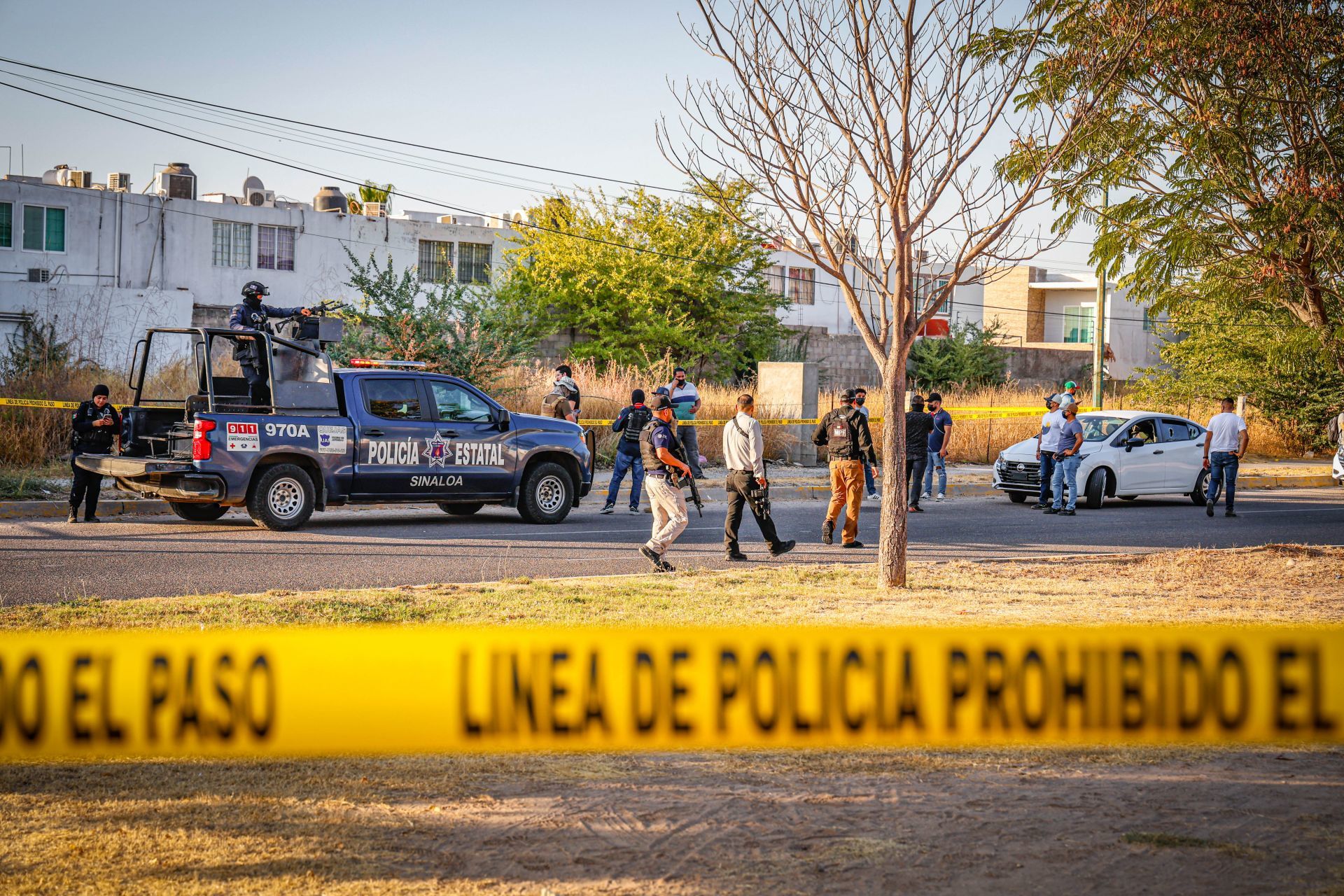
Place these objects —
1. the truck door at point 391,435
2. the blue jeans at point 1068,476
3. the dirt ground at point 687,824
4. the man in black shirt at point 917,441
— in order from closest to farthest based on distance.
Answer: the dirt ground at point 687,824 → the truck door at point 391,435 → the man in black shirt at point 917,441 → the blue jeans at point 1068,476

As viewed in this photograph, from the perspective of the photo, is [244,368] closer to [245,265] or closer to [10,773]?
[10,773]

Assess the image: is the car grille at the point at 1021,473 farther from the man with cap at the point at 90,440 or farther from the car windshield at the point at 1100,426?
the man with cap at the point at 90,440

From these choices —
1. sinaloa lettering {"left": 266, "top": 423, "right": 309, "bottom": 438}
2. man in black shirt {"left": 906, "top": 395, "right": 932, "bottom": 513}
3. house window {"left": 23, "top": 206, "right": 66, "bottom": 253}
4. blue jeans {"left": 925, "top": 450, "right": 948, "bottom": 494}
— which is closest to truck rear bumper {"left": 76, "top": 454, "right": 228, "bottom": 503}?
sinaloa lettering {"left": 266, "top": 423, "right": 309, "bottom": 438}

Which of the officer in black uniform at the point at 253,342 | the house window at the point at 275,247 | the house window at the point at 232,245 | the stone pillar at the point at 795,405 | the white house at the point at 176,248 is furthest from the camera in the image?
the house window at the point at 275,247

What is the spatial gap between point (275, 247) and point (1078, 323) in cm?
4255

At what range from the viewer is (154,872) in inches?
161

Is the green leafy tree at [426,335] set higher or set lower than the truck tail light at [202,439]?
higher

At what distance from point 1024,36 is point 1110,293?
55294 millimetres

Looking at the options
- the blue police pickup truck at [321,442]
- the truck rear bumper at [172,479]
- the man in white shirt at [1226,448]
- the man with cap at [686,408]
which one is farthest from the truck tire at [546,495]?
the man in white shirt at [1226,448]

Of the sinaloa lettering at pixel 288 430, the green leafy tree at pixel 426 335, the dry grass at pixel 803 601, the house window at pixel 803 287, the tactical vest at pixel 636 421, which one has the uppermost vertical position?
the house window at pixel 803 287

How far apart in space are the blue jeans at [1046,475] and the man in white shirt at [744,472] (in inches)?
300

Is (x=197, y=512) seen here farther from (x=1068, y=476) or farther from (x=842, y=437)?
(x=1068, y=476)

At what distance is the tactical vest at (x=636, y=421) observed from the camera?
15734 millimetres

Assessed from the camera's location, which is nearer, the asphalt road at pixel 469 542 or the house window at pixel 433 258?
the asphalt road at pixel 469 542
